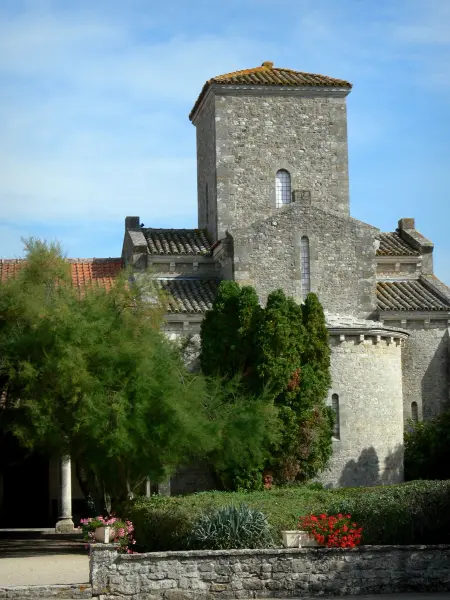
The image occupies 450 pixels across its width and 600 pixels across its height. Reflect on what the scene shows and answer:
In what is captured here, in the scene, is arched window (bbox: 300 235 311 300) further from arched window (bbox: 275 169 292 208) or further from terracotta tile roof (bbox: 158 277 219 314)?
arched window (bbox: 275 169 292 208)

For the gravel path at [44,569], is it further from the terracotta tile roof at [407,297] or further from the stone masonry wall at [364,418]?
the terracotta tile roof at [407,297]

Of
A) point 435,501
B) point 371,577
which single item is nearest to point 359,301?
point 435,501

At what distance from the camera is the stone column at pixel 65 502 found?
34969 millimetres

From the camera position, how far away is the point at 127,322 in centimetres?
2945

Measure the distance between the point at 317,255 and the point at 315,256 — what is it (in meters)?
0.10

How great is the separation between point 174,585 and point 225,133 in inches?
891

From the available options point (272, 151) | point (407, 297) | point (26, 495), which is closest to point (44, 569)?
point (26, 495)

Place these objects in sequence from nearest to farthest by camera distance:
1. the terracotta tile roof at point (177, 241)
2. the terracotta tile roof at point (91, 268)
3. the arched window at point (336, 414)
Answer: the arched window at point (336, 414) → the terracotta tile roof at point (177, 241) → the terracotta tile roof at point (91, 268)

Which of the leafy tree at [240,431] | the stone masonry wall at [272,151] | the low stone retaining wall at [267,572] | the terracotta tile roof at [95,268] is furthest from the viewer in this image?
the terracotta tile roof at [95,268]

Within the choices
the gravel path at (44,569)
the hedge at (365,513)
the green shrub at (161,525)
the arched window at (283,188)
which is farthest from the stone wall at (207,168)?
the hedge at (365,513)

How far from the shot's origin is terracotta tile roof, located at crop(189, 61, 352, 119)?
38.8 m

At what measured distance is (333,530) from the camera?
20672 millimetres

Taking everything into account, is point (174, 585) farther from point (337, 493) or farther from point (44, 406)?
point (44, 406)

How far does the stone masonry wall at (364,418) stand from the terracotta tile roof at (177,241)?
291 inches
